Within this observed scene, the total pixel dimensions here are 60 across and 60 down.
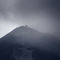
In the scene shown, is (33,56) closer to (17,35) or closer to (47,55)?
(47,55)

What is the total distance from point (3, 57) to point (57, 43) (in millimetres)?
45531

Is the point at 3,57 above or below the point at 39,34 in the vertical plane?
below

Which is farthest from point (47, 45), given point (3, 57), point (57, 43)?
point (3, 57)

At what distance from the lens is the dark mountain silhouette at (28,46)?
152 m

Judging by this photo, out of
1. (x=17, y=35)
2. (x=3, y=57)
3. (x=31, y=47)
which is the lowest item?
(x=3, y=57)

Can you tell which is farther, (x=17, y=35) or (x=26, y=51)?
(x=17, y=35)

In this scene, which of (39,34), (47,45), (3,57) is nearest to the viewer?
(3,57)

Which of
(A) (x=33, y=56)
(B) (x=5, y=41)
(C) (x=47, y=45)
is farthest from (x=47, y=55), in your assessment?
(B) (x=5, y=41)

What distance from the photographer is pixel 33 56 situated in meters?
156

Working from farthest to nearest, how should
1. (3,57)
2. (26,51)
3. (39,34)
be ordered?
(39,34), (26,51), (3,57)

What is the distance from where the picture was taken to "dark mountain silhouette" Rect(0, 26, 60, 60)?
152000mm

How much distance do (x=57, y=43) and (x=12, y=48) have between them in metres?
33.9

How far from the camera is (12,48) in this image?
160 m

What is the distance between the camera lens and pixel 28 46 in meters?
167
